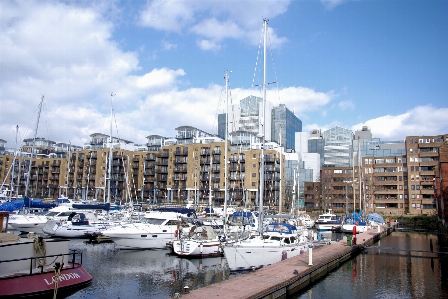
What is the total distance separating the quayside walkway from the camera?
15164mm

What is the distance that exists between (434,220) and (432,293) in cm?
6146

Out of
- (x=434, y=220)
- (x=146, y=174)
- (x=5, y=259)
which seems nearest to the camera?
(x=5, y=259)

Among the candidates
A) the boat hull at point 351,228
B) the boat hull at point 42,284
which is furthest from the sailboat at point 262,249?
the boat hull at point 351,228

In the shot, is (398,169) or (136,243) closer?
(136,243)

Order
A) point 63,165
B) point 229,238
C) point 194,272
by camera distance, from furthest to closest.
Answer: point 63,165, point 229,238, point 194,272

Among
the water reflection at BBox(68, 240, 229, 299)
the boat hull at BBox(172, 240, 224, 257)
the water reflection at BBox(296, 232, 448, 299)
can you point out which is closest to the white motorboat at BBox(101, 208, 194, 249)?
the water reflection at BBox(68, 240, 229, 299)

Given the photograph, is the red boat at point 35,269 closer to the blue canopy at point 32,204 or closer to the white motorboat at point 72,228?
the white motorboat at point 72,228

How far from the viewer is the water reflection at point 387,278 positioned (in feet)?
65.4

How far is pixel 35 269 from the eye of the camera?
17.4 m

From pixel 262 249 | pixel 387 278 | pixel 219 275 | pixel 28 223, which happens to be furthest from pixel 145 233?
pixel 387 278

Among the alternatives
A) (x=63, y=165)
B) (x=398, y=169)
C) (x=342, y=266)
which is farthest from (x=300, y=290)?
(x=63, y=165)

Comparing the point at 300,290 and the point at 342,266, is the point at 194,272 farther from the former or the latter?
the point at 342,266

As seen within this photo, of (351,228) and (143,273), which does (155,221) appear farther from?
(351,228)

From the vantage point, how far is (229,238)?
31.9 meters
